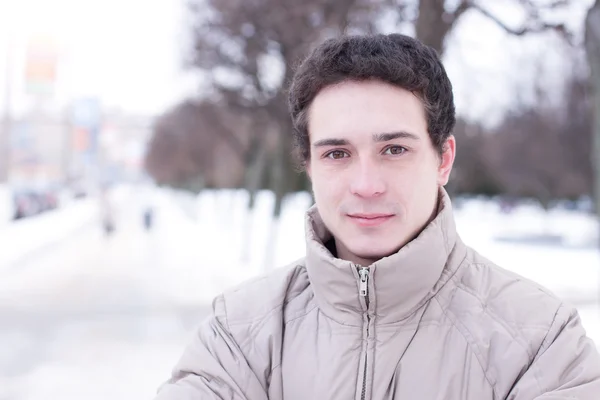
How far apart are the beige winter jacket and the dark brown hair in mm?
272

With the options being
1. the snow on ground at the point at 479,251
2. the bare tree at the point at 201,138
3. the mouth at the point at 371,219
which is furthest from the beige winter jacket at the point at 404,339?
the bare tree at the point at 201,138

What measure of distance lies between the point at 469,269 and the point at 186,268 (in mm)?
10344

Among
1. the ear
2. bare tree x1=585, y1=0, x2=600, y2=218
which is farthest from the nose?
bare tree x1=585, y1=0, x2=600, y2=218

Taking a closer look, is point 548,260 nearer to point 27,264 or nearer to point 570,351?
point 27,264

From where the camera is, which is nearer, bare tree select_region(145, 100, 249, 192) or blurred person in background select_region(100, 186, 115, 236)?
blurred person in background select_region(100, 186, 115, 236)

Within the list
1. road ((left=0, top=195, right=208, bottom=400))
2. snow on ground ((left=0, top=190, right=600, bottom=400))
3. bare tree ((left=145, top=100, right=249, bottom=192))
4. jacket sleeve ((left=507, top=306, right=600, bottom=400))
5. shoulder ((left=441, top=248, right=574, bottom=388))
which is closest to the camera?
jacket sleeve ((left=507, top=306, right=600, bottom=400))

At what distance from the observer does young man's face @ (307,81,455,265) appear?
1669 millimetres

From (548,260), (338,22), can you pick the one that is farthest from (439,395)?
(548,260)

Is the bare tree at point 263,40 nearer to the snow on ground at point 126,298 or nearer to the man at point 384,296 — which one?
the snow on ground at point 126,298

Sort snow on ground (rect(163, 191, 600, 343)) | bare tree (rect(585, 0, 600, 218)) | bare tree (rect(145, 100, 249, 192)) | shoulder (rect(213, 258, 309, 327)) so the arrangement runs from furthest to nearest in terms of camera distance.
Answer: bare tree (rect(145, 100, 249, 192)) → snow on ground (rect(163, 191, 600, 343)) → bare tree (rect(585, 0, 600, 218)) → shoulder (rect(213, 258, 309, 327))

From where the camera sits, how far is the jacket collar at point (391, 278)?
1636 mm

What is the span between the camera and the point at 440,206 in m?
1.83

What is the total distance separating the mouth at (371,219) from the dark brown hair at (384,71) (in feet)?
0.91

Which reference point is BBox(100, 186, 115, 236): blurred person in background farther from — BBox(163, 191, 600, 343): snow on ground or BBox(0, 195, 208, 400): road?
BBox(0, 195, 208, 400): road
